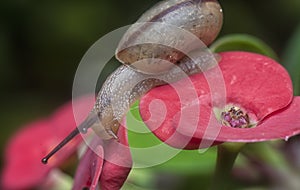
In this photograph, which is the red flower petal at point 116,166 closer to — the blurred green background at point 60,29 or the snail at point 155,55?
the snail at point 155,55

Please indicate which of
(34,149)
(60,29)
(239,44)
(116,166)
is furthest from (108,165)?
(60,29)

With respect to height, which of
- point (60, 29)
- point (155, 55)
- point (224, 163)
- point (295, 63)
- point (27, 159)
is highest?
point (155, 55)

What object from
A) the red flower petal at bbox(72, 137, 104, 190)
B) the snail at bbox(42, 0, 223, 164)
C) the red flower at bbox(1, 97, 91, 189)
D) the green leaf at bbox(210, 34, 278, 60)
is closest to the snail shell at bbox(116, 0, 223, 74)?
the snail at bbox(42, 0, 223, 164)

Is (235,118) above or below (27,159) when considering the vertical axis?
above

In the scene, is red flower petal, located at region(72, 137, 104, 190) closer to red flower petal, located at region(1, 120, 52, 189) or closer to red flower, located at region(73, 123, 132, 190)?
red flower, located at region(73, 123, 132, 190)

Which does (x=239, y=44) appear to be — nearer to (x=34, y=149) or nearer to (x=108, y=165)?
(x=108, y=165)

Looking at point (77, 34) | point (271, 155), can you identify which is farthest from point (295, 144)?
point (77, 34)
